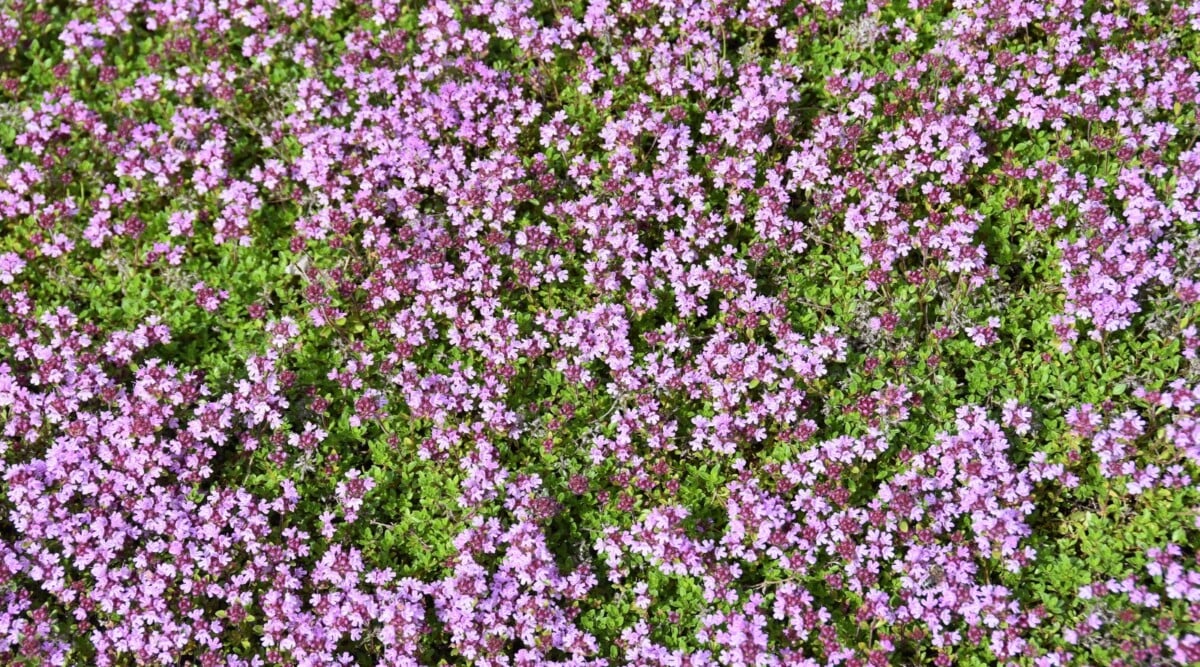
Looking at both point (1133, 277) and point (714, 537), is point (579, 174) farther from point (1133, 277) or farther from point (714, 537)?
point (1133, 277)

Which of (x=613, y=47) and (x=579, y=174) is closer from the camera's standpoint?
(x=579, y=174)

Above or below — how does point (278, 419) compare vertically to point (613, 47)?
below

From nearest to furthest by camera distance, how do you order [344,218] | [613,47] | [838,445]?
[838,445], [344,218], [613,47]

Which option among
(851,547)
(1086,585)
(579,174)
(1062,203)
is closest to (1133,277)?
(1062,203)

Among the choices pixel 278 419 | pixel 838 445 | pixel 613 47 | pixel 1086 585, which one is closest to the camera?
pixel 1086 585

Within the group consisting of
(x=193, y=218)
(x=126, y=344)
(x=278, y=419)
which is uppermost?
(x=193, y=218)

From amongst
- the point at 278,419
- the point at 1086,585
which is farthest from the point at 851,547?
the point at 278,419

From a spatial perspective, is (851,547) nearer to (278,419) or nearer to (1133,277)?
(1133,277)
